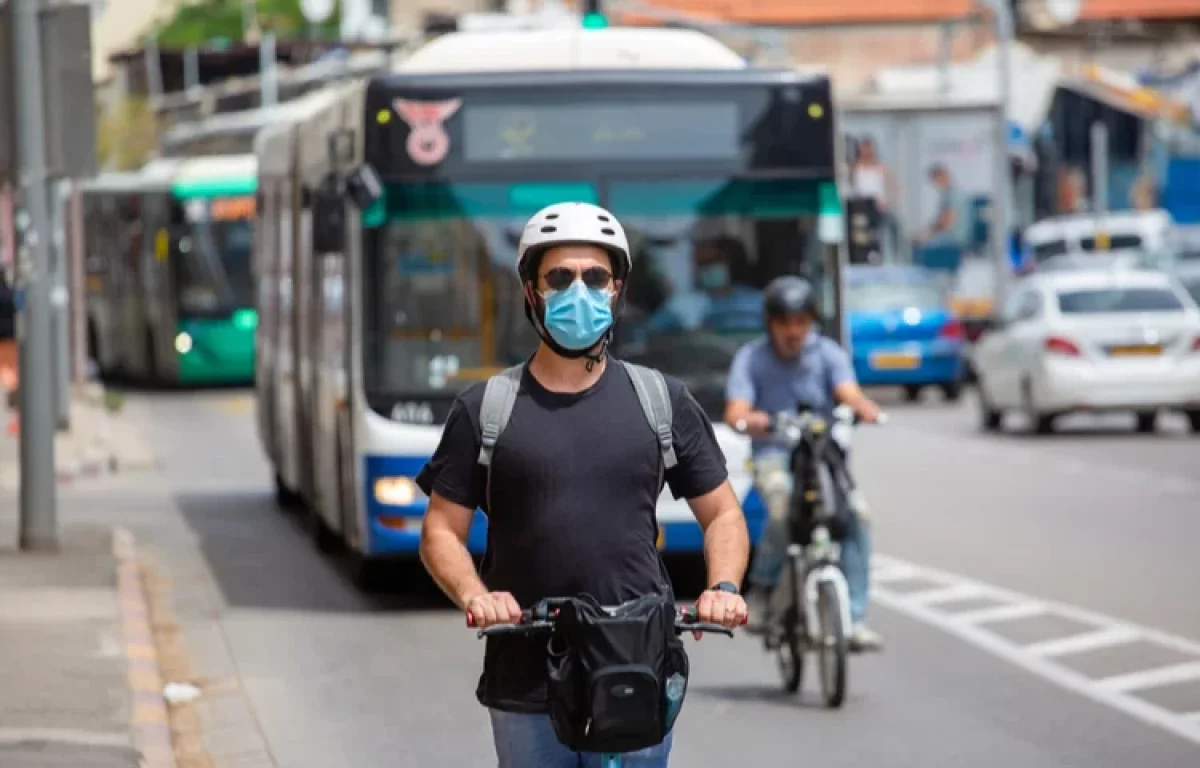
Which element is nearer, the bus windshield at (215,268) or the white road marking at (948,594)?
the white road marking at (948,594)

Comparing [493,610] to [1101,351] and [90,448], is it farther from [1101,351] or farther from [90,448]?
[1101,351]

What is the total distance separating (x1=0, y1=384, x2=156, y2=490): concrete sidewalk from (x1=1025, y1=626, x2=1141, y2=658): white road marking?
33.5 feet

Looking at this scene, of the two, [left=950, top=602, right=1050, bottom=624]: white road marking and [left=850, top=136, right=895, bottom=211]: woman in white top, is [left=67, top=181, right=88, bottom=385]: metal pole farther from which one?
[left=950, top=602, right=1050, bottom=624]: white road marking

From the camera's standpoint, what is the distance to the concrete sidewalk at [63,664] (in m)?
9.01

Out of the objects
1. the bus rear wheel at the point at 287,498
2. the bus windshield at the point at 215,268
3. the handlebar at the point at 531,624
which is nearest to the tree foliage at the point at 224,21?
the bus windshield at the point at 215,268

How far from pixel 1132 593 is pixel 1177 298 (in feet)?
47.8

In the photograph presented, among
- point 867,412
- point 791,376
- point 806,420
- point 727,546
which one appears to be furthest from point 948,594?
point 727,546

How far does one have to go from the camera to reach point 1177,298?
28594mm

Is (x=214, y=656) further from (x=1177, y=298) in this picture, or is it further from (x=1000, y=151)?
(x=1000, y=151)

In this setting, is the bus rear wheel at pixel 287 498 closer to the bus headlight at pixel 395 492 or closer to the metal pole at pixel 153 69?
the bus headlight at pixel 395 492

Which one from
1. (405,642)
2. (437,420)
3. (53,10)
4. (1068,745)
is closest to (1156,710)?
(1068,745)

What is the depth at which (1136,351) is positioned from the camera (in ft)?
91.2

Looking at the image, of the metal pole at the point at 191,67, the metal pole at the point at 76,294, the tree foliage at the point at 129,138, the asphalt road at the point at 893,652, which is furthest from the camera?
the metal pole at the point at 191,67

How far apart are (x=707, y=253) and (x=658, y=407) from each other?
8723mm
